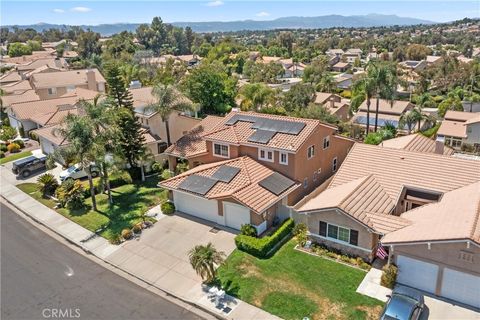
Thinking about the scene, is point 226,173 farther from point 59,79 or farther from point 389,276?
point 59,79

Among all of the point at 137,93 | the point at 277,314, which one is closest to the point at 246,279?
the point at 277,314

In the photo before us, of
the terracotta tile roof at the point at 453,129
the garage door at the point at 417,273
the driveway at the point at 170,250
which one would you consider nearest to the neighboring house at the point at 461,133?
the terracotta tile roof at the point at 453,129

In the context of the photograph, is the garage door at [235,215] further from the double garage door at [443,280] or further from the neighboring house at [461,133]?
the neighboring house at [461,133]

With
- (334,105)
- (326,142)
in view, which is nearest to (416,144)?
(326,142)

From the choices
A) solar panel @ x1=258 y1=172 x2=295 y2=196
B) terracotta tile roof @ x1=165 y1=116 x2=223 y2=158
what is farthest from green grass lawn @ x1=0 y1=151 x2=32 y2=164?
solar panel @ x1=258 y1=172 x2=295 y2=196

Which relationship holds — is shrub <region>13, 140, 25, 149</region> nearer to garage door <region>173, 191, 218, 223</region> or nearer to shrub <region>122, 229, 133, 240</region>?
garage door <region>173, 191, 218, 223</region>

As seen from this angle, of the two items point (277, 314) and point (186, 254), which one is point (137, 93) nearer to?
point (186, 254)
